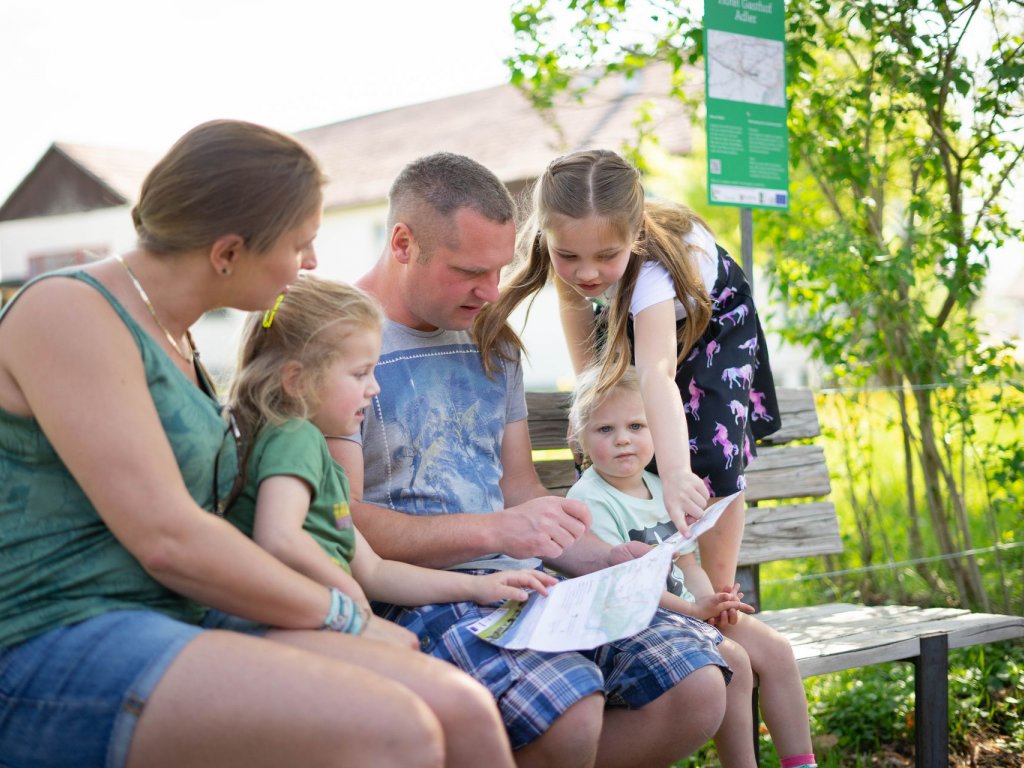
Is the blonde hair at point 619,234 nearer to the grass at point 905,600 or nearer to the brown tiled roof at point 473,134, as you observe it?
the grass at point 905,600

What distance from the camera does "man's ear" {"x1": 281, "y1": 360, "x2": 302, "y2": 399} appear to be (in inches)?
82.4

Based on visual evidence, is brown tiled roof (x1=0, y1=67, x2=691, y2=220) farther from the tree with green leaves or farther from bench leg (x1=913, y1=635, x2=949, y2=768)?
bench leg (x1=913, y1=635, x2=949, y2=768)

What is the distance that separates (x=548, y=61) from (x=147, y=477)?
383 centimetres

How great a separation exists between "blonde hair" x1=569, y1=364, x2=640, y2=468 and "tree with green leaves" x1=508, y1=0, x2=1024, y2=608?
76.2 inches

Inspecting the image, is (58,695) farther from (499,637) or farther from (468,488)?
(468,488)

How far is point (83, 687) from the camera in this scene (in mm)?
1571

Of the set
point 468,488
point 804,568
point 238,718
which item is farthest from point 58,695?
point 804,568

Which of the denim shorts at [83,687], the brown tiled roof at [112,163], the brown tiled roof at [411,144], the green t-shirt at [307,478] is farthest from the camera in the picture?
the brown tiled roof at [112,163]

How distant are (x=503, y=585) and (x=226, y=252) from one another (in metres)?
0.89

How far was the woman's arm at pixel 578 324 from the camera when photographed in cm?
304

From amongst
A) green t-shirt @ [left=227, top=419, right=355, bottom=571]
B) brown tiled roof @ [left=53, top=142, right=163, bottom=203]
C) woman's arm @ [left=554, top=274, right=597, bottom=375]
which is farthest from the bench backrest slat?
brown tiled roof @ [left=53, top=142, right=163, bottom=203]

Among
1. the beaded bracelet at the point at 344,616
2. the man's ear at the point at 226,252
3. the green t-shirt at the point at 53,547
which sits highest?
the man's ear at the point at 226,252

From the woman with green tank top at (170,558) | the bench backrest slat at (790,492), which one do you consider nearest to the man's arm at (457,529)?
the woman with green tank top at (170,558)

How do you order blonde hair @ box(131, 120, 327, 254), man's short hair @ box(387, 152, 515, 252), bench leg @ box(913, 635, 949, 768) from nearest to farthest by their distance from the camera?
blonde hair @ box(131, 120, 327, 254) < man's short hair @ box(387, 152, 515, 252) < bench leg @ box(913, 635, 949, 768)
